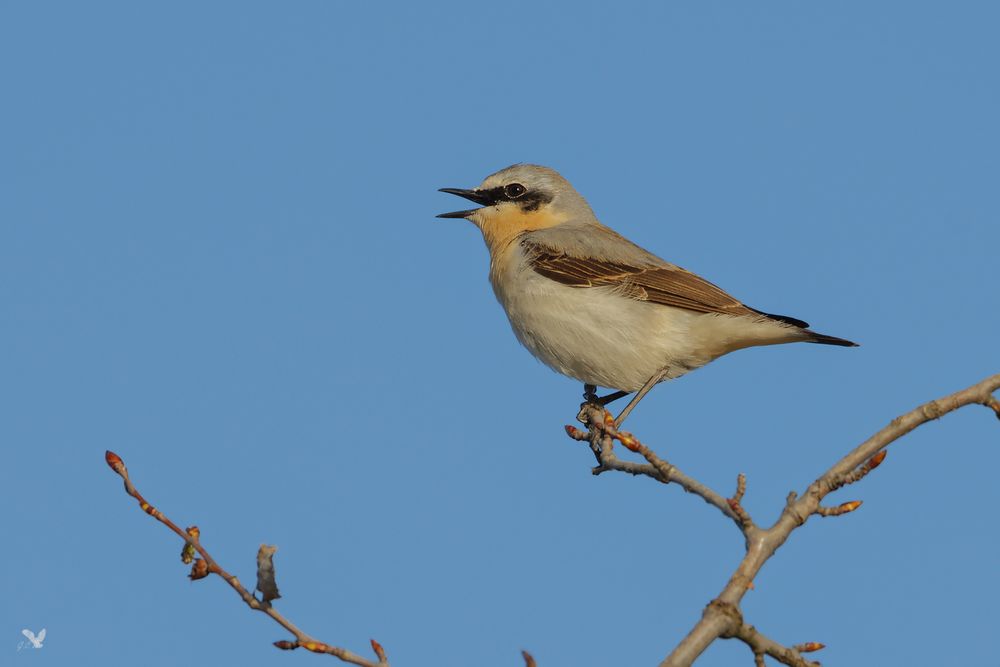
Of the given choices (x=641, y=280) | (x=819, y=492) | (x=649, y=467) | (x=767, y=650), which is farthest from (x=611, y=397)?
(x=767, y=650)

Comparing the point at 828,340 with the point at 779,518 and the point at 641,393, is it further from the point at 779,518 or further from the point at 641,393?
the point at 779,518

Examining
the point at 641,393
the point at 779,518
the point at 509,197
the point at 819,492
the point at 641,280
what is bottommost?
the point at 779,518

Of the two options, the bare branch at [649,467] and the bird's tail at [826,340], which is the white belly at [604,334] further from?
the bare branch at [649,467]

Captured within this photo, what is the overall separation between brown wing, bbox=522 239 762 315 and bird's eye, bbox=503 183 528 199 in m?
1.21

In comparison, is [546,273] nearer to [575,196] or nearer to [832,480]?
[575,196]

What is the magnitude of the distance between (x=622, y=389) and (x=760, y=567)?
5722 mm

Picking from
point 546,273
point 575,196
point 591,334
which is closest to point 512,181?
point 575,196

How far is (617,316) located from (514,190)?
2396 millimetres

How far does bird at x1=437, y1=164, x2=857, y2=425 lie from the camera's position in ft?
32.0

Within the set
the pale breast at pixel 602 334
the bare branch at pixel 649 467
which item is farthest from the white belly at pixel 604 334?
the bare branch at pixel 649 467

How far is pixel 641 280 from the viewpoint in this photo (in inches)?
401

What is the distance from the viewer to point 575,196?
12.0 m

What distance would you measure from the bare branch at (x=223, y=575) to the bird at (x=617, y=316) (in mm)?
5200

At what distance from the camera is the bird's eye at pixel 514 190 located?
1161 centimetres
